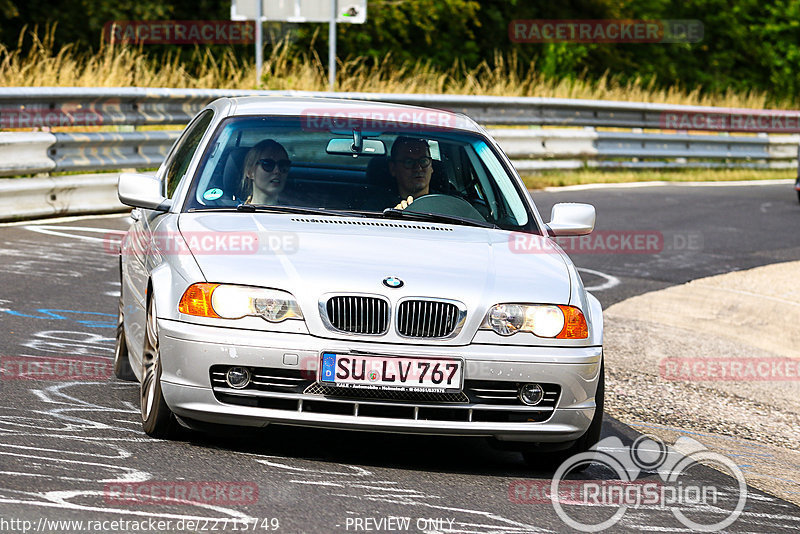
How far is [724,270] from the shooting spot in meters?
13.1

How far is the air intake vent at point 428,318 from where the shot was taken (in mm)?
5289

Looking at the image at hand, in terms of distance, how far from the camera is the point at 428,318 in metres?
5.31

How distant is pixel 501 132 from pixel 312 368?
14.6 m

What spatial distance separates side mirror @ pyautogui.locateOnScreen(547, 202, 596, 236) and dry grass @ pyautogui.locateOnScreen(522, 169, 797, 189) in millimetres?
12776

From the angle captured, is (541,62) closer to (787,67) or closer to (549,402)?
(787,67)

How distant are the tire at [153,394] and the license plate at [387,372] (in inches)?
28.7

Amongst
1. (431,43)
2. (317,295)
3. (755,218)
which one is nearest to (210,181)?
(317,295)

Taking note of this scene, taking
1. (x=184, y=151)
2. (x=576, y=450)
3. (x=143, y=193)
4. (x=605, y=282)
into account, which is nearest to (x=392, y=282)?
(x=576, y=450)

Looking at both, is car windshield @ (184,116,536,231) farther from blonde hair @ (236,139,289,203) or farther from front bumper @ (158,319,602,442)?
front bumper @ (158,319,602,442)

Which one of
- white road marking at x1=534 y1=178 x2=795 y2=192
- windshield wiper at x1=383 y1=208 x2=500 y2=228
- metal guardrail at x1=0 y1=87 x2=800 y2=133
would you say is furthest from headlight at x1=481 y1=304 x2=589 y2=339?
white road marking at x1=534 y1=178 x2=795 y2=192

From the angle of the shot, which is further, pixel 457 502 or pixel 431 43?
pixel 431 43

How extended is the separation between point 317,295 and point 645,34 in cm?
4401

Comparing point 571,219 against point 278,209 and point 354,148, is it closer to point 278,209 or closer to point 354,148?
point 354,148

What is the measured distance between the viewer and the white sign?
22.6m
